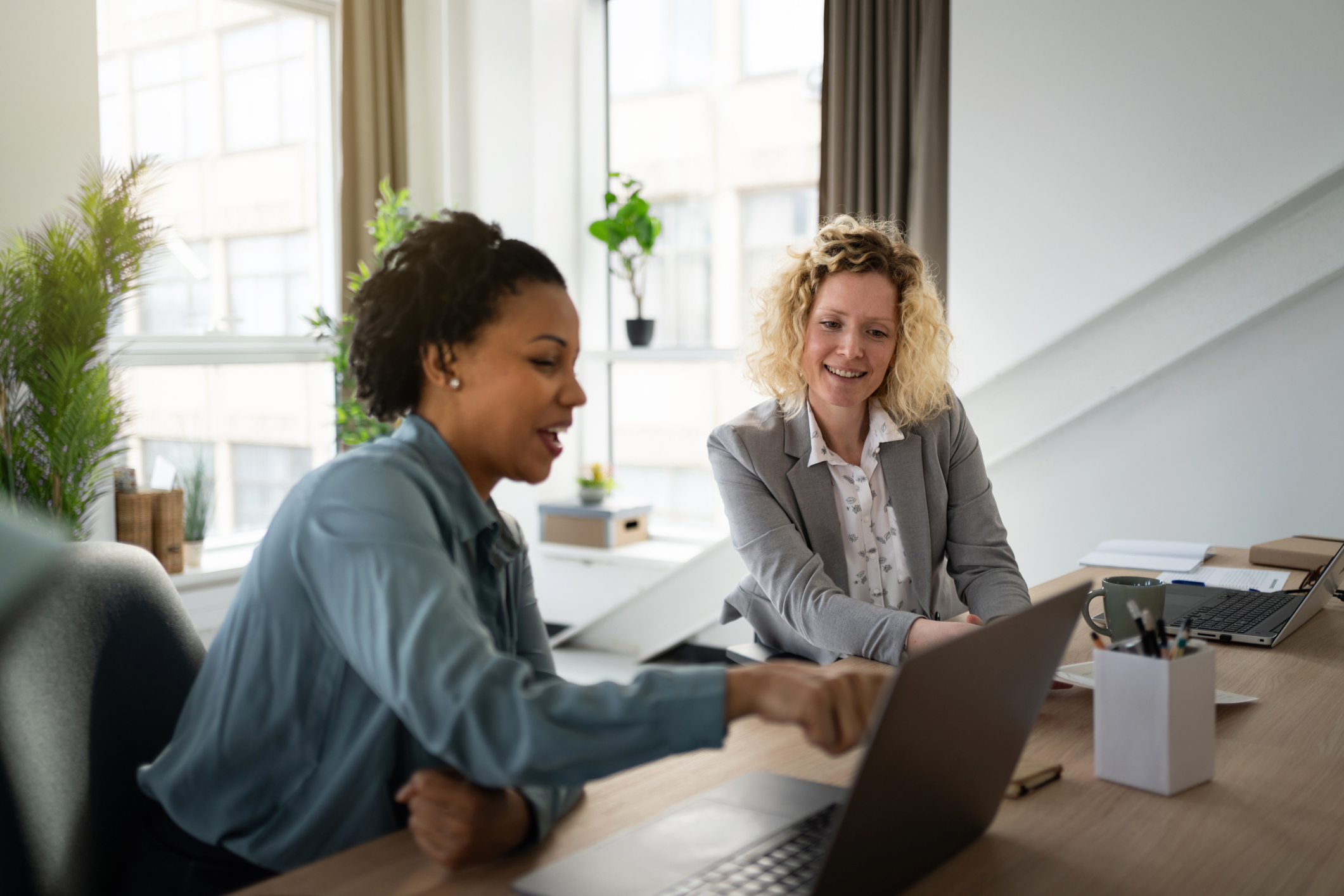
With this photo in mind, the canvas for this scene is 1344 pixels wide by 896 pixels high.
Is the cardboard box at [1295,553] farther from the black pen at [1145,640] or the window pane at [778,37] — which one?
the window pane at [778,37]

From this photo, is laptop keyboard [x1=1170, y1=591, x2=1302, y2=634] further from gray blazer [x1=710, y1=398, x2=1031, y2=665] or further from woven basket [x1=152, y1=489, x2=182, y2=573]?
woven basket [x1=152, y1=489, x2=182, y2=573]

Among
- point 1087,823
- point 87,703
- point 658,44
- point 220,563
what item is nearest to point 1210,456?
point 1087,823

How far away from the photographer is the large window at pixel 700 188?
4.40 m

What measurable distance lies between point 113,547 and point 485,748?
22.5 inches

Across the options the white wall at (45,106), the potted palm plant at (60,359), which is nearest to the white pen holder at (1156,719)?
the potted palm plant at (60,359)

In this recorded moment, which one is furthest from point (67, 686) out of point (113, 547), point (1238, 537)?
point (1238, 537)

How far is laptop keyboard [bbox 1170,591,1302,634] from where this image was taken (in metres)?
1.63

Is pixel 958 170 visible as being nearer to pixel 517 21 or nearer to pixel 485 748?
pixel 517 21

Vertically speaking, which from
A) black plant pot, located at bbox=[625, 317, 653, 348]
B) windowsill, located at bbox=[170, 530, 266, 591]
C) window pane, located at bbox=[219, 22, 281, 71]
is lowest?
windowsill, located at bbox=[170, 530, 266, 591]

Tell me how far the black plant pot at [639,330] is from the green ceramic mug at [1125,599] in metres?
3.23

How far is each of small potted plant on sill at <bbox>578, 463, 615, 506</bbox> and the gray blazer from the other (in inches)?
109

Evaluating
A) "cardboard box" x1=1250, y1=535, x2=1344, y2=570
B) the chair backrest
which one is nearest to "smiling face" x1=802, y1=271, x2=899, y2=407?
"cardboard box" x1=1250, y1=535, x2=1344, y2=570

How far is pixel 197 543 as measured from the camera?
13.2 ft

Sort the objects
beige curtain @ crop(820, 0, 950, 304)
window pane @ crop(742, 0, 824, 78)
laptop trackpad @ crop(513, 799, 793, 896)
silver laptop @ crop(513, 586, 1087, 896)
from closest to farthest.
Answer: silver laptop @ crop(513, 586, 1087, 896) < laptop trackpad @ crop(513, 799, 793, 896) < beige curtain @ crop(820, 0, 950, 304) < window pane @ crop(742, 0, 824, 78)
